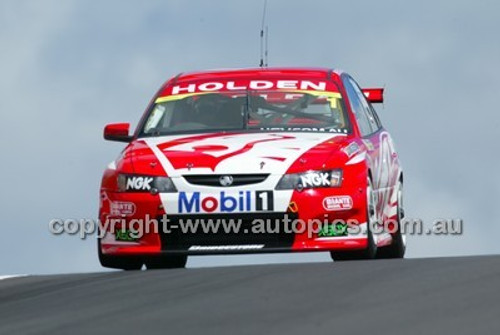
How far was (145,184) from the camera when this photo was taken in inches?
451

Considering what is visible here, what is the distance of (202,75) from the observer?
13.3 m

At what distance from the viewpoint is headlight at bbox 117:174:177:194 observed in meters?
11.4

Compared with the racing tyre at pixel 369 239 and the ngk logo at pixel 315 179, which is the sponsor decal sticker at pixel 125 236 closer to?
the ngk logo at pixel 315 179

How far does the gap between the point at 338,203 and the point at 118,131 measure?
7.02ft

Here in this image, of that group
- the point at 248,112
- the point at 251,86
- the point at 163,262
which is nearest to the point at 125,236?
the point at 163,262

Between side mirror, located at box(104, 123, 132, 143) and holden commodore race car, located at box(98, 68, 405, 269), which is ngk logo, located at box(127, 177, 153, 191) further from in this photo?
side mirror, located at box(104, 123, 132, 143)

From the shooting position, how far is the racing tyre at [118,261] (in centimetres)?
1177

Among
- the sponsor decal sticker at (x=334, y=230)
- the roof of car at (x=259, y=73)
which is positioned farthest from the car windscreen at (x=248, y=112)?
the sponsor decal sticker at (x=334, y=230)

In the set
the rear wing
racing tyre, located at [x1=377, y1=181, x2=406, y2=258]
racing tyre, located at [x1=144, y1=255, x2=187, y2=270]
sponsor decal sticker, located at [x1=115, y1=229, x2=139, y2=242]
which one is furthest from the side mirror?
the rear wing

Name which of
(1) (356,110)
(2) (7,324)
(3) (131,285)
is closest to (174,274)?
(3) (131,285)

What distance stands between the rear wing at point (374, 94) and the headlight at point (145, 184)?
3371 millimetres

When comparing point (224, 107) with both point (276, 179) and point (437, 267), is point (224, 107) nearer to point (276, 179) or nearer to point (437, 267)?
point (276, 179)

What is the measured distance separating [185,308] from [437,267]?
1.96 metres

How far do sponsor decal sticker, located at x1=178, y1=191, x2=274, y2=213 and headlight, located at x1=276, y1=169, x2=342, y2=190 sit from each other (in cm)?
12
